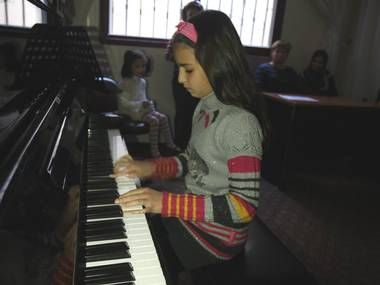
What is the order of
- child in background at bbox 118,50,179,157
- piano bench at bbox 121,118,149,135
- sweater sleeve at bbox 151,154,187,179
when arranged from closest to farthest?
sweater sleeve at bbox 151,154,187,179 → piano bench at bbox 121,118,149,135 → child in background at bbox 118,50,179,157

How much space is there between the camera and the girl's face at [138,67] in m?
3.40

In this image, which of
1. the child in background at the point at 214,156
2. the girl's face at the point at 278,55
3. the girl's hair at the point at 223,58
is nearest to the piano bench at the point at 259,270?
the child in background at the point at 214,156

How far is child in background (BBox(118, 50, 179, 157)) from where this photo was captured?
332cm

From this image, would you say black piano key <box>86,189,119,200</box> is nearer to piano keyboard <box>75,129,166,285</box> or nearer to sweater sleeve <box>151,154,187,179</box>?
piano keyboard <box>75,129,166,285</box>

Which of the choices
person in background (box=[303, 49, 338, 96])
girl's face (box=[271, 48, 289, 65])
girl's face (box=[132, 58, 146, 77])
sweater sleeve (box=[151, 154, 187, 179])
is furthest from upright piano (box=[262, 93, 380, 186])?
sweater sleeve (box=[151, 154, 187, 179])

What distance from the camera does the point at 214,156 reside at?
1.05 m

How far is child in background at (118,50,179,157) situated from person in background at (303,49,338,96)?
169 centimetres

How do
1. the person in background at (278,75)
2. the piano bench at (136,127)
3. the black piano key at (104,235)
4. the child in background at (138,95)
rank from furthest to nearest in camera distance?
the person in background at (278,75) < the child in background at (138,95) < the piano bench at (136,127) < the black piano key at (104,235)

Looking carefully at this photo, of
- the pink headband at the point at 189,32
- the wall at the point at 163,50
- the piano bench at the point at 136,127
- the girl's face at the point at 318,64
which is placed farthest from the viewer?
the girl's face at the point at 318,64

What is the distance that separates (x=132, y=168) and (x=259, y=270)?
0.47m

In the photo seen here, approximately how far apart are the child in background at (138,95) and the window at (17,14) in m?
1.90

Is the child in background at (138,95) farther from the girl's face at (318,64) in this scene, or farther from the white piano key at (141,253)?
the white piano key at (141,253)

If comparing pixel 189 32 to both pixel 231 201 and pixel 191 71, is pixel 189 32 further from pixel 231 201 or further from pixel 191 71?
pixel 231 201

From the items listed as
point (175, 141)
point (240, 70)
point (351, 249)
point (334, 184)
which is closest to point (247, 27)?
point (175, 141)
